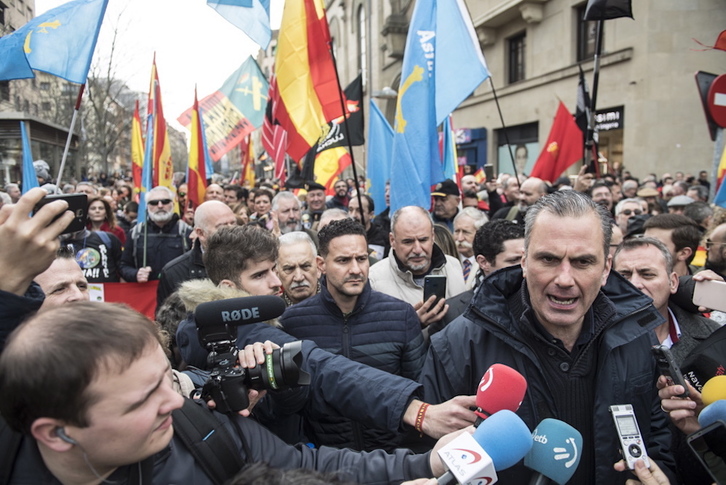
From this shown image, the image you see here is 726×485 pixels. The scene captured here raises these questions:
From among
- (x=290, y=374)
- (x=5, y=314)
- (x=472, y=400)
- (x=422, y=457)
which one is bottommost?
(x=422, y=457)

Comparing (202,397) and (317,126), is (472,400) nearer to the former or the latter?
(202,397)

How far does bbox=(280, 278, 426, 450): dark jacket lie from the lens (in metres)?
2.68

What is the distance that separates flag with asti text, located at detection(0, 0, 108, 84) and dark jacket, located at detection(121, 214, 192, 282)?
7.40 feet

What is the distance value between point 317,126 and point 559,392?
178 inches

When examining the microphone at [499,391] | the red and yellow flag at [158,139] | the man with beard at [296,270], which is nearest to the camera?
the microphone at [499,391]

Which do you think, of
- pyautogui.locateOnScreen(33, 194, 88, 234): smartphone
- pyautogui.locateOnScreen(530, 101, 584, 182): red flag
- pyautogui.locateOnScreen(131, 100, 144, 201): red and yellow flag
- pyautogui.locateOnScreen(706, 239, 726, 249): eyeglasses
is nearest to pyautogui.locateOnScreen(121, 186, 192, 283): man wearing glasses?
pyautogui.locateOnScreen(131, 100, 144, 201): red and yellow flag

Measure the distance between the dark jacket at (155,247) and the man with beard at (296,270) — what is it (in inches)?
111

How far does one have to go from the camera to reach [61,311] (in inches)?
47.4

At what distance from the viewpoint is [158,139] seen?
7359 millimetres

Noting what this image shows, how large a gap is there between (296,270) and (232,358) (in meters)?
2.12

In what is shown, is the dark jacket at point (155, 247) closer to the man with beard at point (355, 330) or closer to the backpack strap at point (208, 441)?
the man with beard at point (355, 330)

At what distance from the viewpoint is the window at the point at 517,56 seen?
21172mm

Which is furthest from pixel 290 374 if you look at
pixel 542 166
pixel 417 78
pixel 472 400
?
pixel 542 166

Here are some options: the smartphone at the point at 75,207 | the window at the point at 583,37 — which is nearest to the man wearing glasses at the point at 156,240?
the smartphone at the point at 75,207
